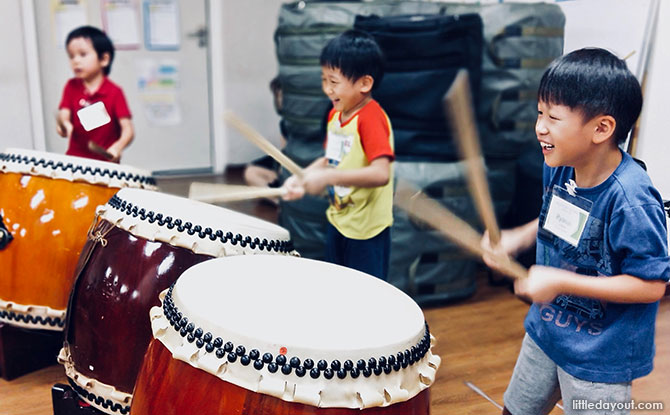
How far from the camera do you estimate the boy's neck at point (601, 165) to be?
103cm

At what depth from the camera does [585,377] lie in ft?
3.48

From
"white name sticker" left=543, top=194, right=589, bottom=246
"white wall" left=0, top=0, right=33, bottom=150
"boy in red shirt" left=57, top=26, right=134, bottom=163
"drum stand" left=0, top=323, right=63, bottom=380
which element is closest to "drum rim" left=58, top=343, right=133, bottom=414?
"drum stand" left=0, top=323, right=63, bottom=380

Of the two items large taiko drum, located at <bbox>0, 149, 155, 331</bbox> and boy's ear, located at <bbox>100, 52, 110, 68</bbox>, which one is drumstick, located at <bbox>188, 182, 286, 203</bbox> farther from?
boy's ear, located at <bbox>100, 52, 110, 68</bbox>

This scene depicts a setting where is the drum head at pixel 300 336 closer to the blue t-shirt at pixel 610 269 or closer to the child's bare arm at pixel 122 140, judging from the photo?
the blue t-shirt at pixel 610 269

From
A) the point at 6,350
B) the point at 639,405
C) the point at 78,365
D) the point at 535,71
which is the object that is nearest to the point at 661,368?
the point at 639,405

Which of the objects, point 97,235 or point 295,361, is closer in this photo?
point 295,361

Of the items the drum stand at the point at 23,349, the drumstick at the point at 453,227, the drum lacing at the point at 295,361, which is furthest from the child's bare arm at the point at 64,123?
the drum lacing at the point at 295,361

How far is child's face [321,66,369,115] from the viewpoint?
171cm

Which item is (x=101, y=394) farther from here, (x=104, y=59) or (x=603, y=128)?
(x=104, y=59)

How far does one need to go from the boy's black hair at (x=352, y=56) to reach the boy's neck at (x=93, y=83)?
116 cm

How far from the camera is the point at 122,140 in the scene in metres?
2.31

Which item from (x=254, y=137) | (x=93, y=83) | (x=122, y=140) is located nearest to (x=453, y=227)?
(x=254, y=137)

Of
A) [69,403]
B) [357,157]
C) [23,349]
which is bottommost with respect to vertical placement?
[23,349]

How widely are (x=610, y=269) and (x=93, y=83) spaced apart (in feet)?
6.95
